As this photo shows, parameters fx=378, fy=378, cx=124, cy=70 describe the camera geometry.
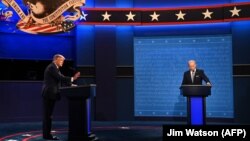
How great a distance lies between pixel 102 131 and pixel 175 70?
10.1 feet

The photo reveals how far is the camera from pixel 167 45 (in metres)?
10.2

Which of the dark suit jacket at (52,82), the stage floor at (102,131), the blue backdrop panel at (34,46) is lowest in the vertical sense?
the stage floor at (102,131)

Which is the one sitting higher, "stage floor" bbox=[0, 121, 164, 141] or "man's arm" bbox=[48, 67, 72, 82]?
"man's arm" bbox=[48, 67, 72, 82]

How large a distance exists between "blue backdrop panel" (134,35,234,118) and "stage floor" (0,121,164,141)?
75cm

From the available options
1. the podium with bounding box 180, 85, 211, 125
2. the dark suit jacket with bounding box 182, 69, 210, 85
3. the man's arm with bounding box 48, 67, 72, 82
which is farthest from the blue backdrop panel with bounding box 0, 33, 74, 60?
the podium with bounding box 180, 85, 211, 125

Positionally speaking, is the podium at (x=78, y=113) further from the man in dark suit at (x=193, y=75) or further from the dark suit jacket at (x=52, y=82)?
the man in dark suit at (x=193, y=75)

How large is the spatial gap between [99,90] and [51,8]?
8.30 feet

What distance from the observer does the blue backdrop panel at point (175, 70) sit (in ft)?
32.3

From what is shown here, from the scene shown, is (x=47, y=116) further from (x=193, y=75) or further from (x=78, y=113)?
(x=193, y=75)

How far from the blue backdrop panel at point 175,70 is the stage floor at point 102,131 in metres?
0.75

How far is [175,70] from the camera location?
10.1 meters

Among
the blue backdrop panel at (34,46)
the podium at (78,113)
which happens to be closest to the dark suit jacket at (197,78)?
the podium at (78,113)

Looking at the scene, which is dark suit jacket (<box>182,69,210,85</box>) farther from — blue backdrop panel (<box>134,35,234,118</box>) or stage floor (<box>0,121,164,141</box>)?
blue backdrop panel (<box>134,35,234,118</box>)

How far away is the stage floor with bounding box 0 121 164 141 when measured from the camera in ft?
23.3
